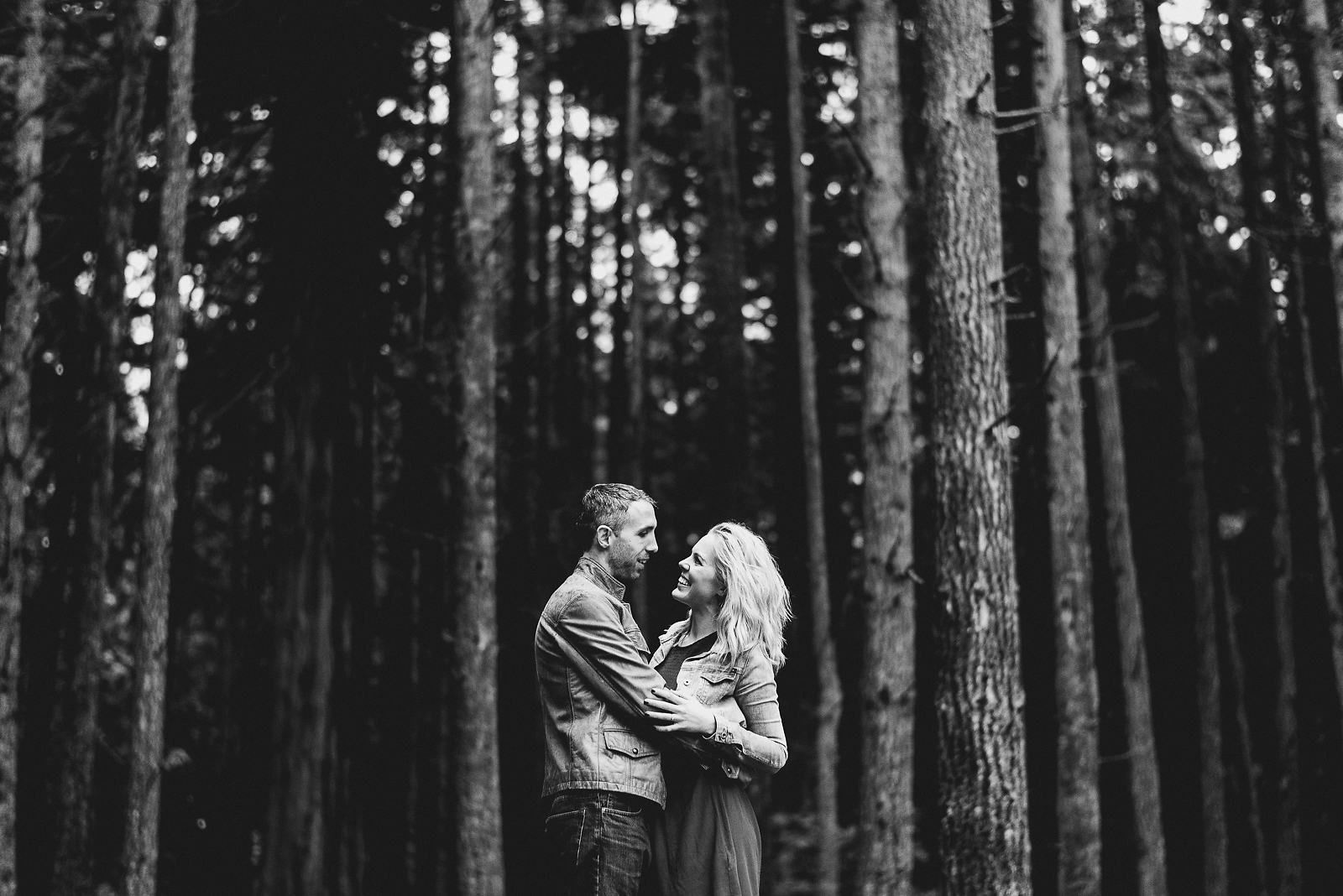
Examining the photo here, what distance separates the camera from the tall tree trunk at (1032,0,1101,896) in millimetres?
11836

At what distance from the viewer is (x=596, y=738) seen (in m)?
4.61

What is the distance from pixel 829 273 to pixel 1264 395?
20.0 feet

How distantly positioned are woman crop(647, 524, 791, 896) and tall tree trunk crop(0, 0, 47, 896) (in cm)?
760

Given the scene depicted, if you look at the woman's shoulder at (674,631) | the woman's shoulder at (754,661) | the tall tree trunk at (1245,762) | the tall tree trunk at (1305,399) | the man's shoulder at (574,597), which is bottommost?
the tall tree trunk at (1245,762)

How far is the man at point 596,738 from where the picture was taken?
4.53 meters

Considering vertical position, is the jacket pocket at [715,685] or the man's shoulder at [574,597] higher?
the man's shoulder at [574,597]

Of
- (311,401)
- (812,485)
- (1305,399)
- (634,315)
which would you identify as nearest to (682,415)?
(634,315)

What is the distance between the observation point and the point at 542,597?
18062 mm

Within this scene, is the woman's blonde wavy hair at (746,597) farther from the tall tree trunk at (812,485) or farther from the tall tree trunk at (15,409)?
the tall tree trunk at (15,409)

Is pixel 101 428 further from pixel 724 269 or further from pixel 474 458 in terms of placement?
pixel 724 269

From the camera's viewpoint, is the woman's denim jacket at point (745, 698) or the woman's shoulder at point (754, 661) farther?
the woman's shoulder at point (754, 661)

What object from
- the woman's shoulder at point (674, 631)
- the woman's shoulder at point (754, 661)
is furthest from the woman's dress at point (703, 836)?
the woman's shoulder at point (674, 631)

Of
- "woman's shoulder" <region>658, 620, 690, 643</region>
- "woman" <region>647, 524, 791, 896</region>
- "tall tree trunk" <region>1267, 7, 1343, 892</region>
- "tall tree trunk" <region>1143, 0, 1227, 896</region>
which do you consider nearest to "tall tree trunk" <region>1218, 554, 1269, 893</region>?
"tall tree trunk" <region>1267, 7, 1343, 892</region>

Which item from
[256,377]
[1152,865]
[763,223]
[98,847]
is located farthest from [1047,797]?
[98,847]
